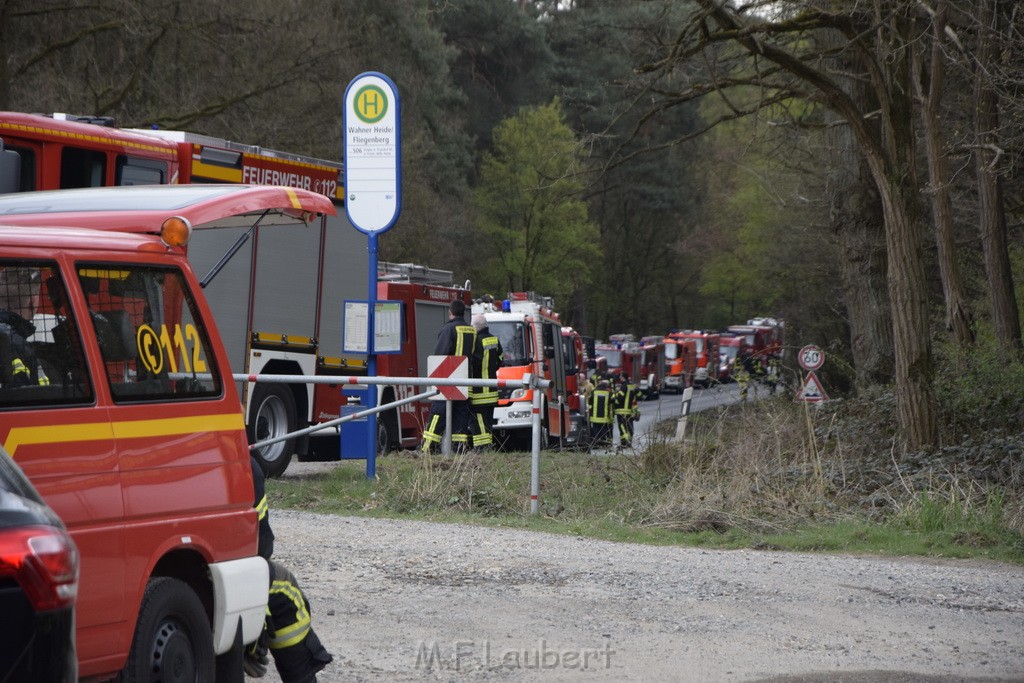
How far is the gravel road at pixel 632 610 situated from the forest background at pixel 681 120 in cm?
604

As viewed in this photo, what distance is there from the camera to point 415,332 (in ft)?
66.9

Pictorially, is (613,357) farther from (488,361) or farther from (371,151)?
(371,151)

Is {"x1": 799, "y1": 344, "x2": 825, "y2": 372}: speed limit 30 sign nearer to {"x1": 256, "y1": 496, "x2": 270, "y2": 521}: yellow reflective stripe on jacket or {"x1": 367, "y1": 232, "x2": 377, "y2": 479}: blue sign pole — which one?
{"x1": 367, "y1": 232, "x2": 377, "y2": 479}: blue sign pole

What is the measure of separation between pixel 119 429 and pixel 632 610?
4.01 metres

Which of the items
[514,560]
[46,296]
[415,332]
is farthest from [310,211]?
[415,332]

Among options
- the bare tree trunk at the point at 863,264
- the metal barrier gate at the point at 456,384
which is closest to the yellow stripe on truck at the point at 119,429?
the metal barrier gate at the point at 456,384

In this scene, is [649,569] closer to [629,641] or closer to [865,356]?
[629,641]

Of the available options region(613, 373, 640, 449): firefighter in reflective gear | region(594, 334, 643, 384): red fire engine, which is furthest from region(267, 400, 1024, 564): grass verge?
→ region(594, 334, 643, 384): red fire engine

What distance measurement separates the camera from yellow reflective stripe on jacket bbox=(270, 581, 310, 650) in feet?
18.1

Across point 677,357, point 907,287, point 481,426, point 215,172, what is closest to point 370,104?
point 215,172

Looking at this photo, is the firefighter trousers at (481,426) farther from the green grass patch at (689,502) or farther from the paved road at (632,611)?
the paved road at (632,611)

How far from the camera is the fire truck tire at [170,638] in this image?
453cm

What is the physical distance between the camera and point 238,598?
5074 millimetres

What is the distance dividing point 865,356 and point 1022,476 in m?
9.42
